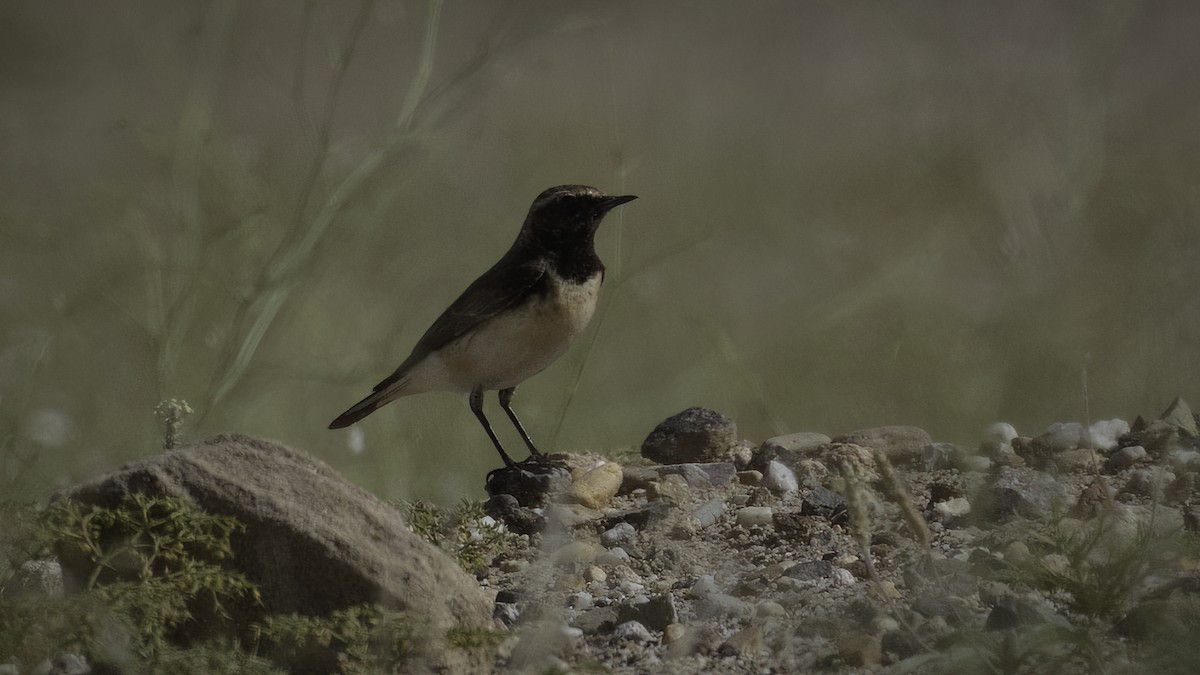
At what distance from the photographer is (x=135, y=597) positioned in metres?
2.59

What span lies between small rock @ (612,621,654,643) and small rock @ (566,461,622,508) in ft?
3.70

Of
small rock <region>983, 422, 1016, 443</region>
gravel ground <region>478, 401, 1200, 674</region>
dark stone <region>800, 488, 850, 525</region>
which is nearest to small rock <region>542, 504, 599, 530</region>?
gravel ground <region>478, 401, 1200, 674</region>

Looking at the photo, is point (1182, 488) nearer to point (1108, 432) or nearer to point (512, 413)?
point (1108, 432)

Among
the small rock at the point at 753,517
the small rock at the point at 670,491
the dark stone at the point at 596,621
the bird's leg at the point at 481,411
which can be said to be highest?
the bird's leg at the point at 481,411

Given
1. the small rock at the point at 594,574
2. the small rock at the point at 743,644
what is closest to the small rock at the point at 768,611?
the small rock at the point at 743,644

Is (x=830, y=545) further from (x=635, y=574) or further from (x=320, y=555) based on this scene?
(x=320, y=555)

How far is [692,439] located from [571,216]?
37.8 inches

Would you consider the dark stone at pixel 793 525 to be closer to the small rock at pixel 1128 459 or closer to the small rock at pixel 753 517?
the small rock at pixel 753 517

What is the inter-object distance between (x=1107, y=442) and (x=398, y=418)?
255 cm

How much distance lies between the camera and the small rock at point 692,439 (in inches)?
181

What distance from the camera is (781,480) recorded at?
4223 mm

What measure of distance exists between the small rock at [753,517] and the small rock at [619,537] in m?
0.34

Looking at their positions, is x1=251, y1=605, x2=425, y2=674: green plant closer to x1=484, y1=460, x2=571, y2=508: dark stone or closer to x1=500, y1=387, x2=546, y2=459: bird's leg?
x1=484, y1=460, x2=571, y2=508: dark stone

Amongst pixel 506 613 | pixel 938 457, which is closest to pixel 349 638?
pixel 506 613
